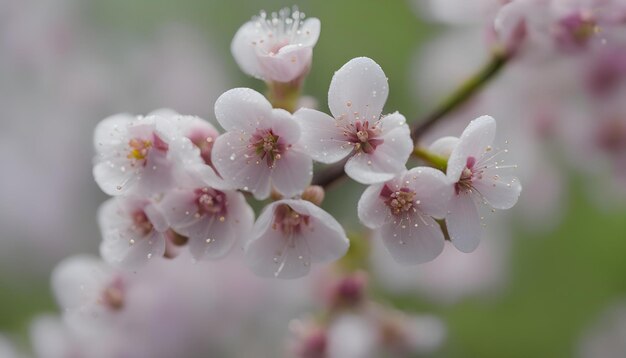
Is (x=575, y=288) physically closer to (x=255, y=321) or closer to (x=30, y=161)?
(x=255, y=321)

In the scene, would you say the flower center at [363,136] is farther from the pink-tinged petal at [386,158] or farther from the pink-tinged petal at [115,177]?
the pink-tinged petal at [115,177]

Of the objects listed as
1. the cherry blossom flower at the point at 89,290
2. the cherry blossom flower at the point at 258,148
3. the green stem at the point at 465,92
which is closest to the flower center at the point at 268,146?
the cherry blossom flower at the point at 258,148

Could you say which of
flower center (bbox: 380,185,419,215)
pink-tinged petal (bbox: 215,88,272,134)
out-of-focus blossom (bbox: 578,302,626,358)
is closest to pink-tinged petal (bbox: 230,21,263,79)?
pink-tinged petal (bbox: 215,88,272,134)

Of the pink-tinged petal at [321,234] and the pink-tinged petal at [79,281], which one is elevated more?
the pink-tinged petal at [321,234]

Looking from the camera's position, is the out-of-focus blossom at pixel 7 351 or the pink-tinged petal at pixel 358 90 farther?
the out-of-focus blossom at pixel 7 351

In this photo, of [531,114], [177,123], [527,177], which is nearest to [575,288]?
[527,177]

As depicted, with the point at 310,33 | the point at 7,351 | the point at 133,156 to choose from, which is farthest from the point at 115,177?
the point at 7,351

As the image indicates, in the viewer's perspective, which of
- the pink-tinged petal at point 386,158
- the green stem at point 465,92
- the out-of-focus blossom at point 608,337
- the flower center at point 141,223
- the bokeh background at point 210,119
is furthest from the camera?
the bokeh background at point 210,119

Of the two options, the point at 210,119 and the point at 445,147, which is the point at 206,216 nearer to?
the point at 445,147
